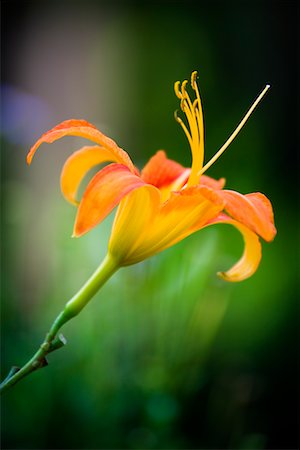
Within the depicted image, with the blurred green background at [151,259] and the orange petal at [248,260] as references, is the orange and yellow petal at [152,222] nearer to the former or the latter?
the orange petal at [248,260]

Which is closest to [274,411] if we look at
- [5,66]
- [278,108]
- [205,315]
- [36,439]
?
[205,315]

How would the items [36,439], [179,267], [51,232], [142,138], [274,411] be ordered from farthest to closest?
[142,138] → [51,232] → [274,411] → [179,267] → [36,439]

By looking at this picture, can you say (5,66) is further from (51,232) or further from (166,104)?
(51,232)

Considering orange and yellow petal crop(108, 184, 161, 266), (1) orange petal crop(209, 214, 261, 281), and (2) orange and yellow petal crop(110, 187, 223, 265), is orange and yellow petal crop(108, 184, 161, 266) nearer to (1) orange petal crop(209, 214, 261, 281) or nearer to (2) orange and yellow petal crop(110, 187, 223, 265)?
(2) orange and yellow petal crop(110, 187, 223, 265)

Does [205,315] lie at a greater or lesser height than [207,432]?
greater

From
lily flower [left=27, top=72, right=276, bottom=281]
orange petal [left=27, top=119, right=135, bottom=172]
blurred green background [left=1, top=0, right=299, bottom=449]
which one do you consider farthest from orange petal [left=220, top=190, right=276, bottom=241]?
blurred green background [left=1, top=0, right=299, bottom=449]

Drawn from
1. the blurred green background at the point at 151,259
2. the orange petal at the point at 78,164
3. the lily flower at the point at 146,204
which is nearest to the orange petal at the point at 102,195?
the lily flower at the point at 146,204

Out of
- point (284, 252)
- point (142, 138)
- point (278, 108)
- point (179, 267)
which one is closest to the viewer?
point (179, 267)
